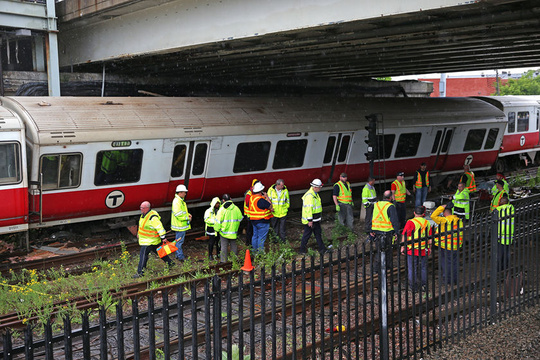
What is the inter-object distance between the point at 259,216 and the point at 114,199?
3382 mm

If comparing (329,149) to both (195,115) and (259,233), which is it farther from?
(259,233)

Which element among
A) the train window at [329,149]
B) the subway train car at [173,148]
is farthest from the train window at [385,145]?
the train window at [329,149]

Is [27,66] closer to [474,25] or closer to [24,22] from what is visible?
[24,22]

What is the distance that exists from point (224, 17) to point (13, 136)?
16.8 feet

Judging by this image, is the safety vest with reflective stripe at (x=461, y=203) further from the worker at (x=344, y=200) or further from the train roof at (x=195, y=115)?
the train roof at (x=195, y=115)

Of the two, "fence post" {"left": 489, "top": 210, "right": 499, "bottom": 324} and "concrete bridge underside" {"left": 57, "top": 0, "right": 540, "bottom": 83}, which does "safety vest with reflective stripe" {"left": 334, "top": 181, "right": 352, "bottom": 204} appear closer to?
"concrete bridge underside" {"left": 57, "top": 0, "right": 540, "bottom": 83}

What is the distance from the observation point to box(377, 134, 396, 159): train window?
1852cm

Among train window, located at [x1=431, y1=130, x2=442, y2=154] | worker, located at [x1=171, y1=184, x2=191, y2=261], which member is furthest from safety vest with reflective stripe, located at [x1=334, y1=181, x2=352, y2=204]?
train window, located at [x1=431, y1=130, x2=442, y2=154]

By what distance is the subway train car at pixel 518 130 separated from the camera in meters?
25.6

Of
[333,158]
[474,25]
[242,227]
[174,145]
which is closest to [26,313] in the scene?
[174,145]

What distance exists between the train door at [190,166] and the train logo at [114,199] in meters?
1.25

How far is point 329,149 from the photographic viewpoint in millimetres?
17578

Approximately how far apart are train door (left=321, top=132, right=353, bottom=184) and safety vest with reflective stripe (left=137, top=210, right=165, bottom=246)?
765cm

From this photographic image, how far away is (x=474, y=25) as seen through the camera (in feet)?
38.4
